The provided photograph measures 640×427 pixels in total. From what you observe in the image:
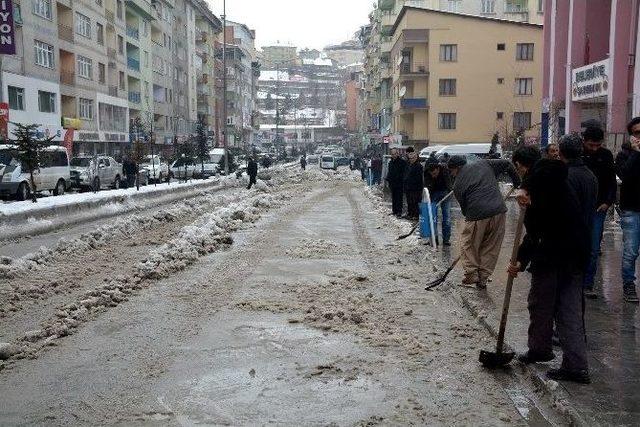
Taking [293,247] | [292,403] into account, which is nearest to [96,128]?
[293,247]

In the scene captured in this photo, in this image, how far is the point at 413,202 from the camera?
15930mm

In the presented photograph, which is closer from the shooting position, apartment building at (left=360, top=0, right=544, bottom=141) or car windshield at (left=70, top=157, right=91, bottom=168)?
car windshield at (left=70, top=157, right=91, bottom=168)

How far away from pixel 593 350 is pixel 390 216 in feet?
41.7

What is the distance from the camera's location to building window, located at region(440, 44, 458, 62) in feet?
179

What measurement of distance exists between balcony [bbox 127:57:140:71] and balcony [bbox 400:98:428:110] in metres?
24.6

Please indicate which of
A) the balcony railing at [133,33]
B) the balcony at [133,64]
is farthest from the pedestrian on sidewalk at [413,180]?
the balcony railing at [133,33]

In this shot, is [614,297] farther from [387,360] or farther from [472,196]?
[387,360]

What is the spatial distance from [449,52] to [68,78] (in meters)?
30.4

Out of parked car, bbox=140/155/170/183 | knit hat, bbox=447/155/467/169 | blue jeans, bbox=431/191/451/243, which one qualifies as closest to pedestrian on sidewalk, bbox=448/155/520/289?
Result: knit hat, bbox=447/155/467/169

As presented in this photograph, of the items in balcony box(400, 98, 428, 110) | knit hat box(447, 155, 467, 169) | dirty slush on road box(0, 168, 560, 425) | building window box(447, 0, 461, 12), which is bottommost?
dirty slush on road box(0, 168, 560, 425)

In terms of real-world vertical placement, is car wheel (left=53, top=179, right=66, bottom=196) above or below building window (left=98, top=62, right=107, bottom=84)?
below

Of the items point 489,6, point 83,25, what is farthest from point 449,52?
point 83,25

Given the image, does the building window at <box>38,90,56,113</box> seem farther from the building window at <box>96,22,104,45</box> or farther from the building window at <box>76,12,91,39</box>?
the building window at <box>96,22,104,45</box>

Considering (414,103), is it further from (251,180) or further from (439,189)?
(439,189)
